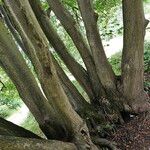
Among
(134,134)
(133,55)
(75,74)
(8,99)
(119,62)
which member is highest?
(133,55)

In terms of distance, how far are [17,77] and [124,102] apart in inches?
108

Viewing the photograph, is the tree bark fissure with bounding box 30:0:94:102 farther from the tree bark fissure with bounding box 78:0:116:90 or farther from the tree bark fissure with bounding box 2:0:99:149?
the tree bark fissure with bounding box 2:0:99:149

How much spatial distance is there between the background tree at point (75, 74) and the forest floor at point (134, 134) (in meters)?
0.23

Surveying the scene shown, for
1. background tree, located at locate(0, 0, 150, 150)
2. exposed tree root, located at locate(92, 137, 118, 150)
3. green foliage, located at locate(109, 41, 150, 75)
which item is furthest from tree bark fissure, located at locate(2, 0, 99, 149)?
green foliage, located at locate(109, 41, 150, 75)

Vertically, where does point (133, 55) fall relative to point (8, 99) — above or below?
above

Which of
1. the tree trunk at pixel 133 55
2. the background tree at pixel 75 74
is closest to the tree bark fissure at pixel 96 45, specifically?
the background tree at pixel 75 74

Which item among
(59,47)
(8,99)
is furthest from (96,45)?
(8,99)

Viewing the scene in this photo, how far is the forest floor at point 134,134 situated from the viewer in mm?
6562

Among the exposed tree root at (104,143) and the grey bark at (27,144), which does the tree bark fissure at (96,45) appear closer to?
the exposed tree root at (104,143)

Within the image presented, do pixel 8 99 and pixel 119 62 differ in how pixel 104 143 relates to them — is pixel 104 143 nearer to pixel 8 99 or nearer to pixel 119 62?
pixel 119 62

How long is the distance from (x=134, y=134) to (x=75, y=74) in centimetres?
171

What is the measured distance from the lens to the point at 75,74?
285 inches

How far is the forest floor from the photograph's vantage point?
656cm

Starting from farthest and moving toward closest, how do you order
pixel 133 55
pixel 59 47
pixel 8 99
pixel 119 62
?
pixel 8 99 < pixel 119 62 < pixel 59 47 < pixel 133 55
